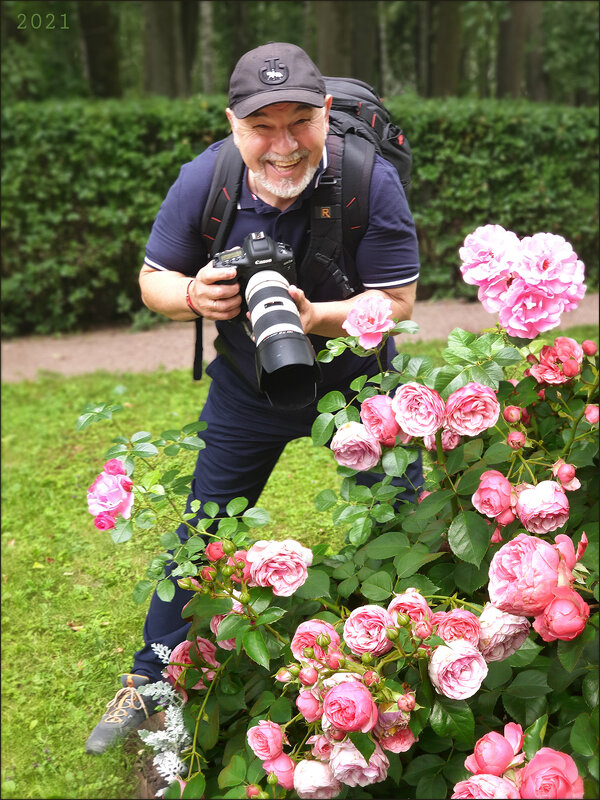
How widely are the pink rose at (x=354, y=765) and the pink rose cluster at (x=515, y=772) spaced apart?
0.14 metres

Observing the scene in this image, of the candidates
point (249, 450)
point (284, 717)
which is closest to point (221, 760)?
point (284, 717)

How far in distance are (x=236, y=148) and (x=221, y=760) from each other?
57.9 inches

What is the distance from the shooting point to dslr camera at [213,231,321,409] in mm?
1750

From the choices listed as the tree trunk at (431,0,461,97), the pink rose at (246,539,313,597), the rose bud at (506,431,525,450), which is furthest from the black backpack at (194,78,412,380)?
the tree trunk at (431,0,461,97)

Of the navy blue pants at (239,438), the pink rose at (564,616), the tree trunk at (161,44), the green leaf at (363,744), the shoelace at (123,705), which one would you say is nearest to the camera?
the pink rose at (564,616)

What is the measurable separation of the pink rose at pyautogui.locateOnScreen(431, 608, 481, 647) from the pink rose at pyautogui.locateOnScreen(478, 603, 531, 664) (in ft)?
0.07

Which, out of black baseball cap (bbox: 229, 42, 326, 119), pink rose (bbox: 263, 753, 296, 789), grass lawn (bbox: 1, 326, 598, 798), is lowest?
grass lawn (bbox: 1, 326, 598, 798)

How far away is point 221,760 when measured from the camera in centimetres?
167

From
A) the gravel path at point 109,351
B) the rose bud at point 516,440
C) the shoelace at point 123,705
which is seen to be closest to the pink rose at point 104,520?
the shoelace at point 123,705

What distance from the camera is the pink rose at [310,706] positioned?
1395 mm

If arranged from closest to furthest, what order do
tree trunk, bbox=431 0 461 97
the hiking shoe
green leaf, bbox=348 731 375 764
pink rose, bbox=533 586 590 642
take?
pink rose, bbox=533 586 590 642
green leaf, bbox=348 731 375 764
the hiking shoe
tree trunk, bbox=431 0 461 97

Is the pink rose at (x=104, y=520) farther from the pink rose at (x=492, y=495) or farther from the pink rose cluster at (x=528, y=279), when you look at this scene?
the pink rose cluster at (x=528, y=279)

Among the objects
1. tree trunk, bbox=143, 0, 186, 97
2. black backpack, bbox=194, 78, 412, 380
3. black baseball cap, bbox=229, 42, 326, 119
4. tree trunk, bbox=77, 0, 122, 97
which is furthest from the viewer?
tree trunk, bbox=143, 0, 186, 97

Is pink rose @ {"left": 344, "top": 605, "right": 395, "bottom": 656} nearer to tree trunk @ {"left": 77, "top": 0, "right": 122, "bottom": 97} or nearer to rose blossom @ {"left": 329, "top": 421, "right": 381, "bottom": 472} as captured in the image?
rose blossom @ {"left": 329, "top": 421, "right": 381, "bottom": 472}
